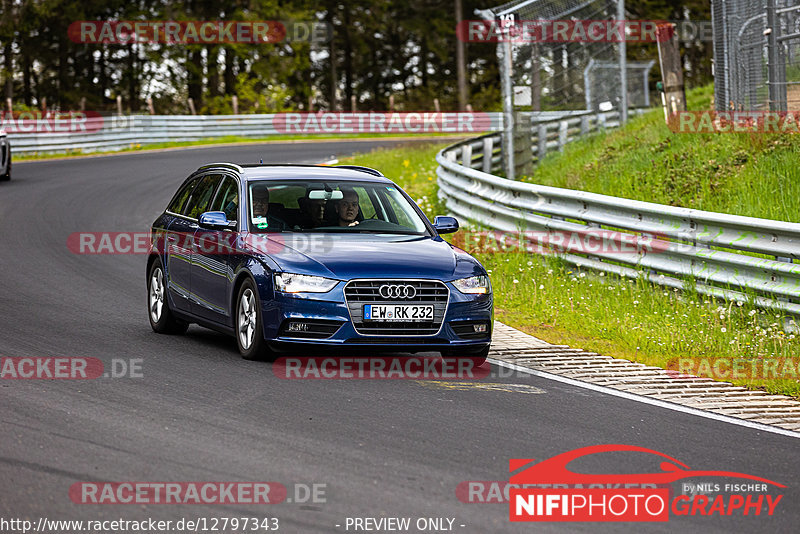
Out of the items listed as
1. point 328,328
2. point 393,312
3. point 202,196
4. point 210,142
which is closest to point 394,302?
point 393,312

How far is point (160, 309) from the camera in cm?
1134

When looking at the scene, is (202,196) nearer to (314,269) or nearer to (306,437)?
(314,269)

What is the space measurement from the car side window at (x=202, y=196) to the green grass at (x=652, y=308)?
3079 mm

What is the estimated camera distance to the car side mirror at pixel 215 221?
10.1 metres

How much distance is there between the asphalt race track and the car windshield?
3.79ft

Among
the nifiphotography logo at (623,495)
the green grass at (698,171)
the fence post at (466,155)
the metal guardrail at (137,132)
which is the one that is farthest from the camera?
the metal guardrail at (137,132)

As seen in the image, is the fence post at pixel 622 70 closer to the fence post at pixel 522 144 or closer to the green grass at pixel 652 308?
the fence post at pixel 522 144

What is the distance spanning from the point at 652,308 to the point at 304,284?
3895mm

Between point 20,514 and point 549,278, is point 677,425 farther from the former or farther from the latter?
point 549,278

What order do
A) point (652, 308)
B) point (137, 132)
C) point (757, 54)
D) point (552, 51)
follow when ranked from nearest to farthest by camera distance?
1. point (652, 308)
2. point (757, 54)
3. point (552, 51)
4. point (137, 132)

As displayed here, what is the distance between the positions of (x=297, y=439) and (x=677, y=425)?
2366 mm

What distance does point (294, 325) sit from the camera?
913 cm

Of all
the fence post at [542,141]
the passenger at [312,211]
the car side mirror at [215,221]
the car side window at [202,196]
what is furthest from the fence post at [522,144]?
the car side mirror at [215,221]

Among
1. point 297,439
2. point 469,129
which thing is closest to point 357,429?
point 297,439
